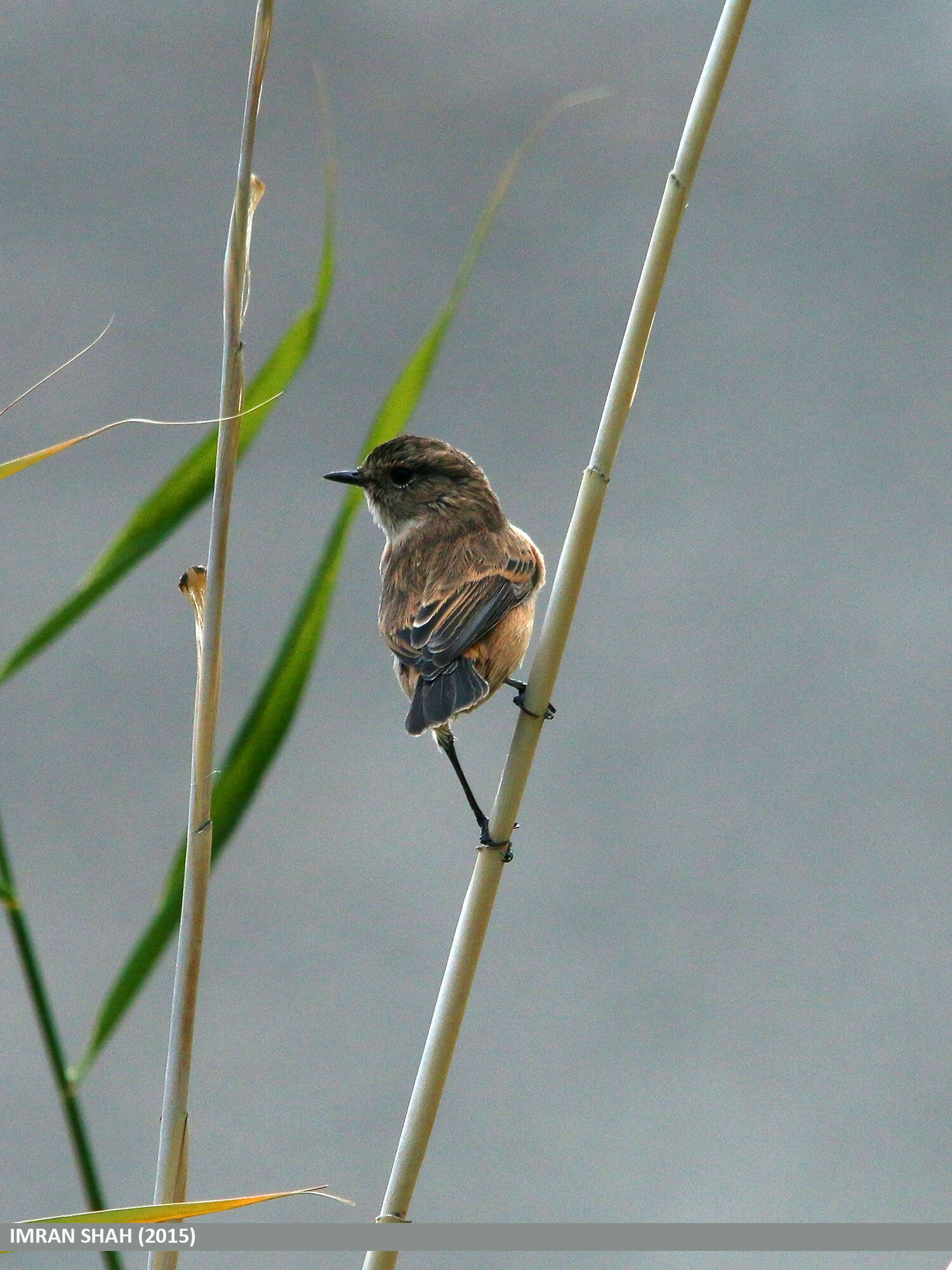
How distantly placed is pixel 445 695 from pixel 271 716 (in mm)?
284

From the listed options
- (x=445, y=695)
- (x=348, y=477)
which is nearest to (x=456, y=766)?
(x=445, y=695)

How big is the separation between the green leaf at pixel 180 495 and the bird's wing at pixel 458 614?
0.34 meters

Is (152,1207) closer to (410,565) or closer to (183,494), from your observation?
(183,494)

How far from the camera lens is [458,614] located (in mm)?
998

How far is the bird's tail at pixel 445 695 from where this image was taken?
850 mm

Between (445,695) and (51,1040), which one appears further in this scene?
(445,695)

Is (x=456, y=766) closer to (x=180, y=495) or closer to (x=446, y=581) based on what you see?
(x=446, y=581)

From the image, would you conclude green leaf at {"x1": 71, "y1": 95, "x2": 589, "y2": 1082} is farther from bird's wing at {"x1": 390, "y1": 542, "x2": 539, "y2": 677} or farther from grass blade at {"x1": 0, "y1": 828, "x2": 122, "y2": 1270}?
bird's wing at {"x1": 390, "y1": 542, "x2": 539, "y2": 677}

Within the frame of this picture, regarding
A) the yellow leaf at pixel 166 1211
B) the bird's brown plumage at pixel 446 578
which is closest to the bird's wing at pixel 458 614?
the bird's brown plumage at pixel 446 578

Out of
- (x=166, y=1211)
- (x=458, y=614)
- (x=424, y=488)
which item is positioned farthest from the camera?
(x=424, y=488)

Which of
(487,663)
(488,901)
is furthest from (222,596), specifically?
(487,663)

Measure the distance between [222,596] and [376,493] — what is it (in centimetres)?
67

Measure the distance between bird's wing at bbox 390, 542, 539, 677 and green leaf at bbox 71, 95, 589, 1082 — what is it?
12.4 inches

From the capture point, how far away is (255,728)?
623 mm
